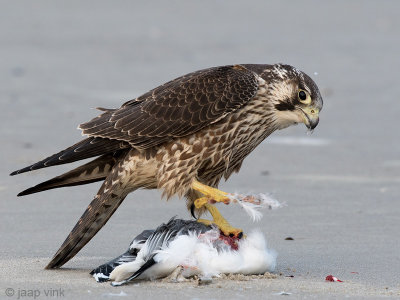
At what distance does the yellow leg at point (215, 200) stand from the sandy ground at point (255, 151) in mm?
385

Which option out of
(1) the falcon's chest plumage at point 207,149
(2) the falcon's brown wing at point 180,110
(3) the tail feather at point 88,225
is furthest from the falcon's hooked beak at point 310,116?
(3) the tail feather at point 88,225

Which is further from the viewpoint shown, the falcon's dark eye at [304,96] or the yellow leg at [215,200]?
the falcon's dark eye at [304,96]

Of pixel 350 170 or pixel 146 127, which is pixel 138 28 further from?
pixel 146 127

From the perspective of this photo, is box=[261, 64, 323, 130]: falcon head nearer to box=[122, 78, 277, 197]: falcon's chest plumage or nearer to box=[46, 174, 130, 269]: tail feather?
box=[122, 78, 277, 197]: falcon's chest plumage

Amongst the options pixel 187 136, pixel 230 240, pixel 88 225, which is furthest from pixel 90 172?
pixel 230 240

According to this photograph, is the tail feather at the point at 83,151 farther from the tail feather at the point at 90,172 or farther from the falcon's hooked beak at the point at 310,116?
the falcon's hooked beak at the point at 310,116

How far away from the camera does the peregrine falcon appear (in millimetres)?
6496

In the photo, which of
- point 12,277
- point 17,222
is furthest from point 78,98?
point 12,277

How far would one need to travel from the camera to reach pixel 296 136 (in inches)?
435

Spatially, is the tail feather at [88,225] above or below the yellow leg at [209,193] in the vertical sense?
below

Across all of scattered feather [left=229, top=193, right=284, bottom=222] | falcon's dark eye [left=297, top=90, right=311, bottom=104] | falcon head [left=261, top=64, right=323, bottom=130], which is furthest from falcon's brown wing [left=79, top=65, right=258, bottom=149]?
scattered feather [left=229, top=193, right=284, bottom=222]

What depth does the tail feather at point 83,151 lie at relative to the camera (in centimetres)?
645

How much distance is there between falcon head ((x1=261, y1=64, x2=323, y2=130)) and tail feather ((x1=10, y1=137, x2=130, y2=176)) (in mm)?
1019

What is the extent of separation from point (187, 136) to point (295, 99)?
2.45 ft
